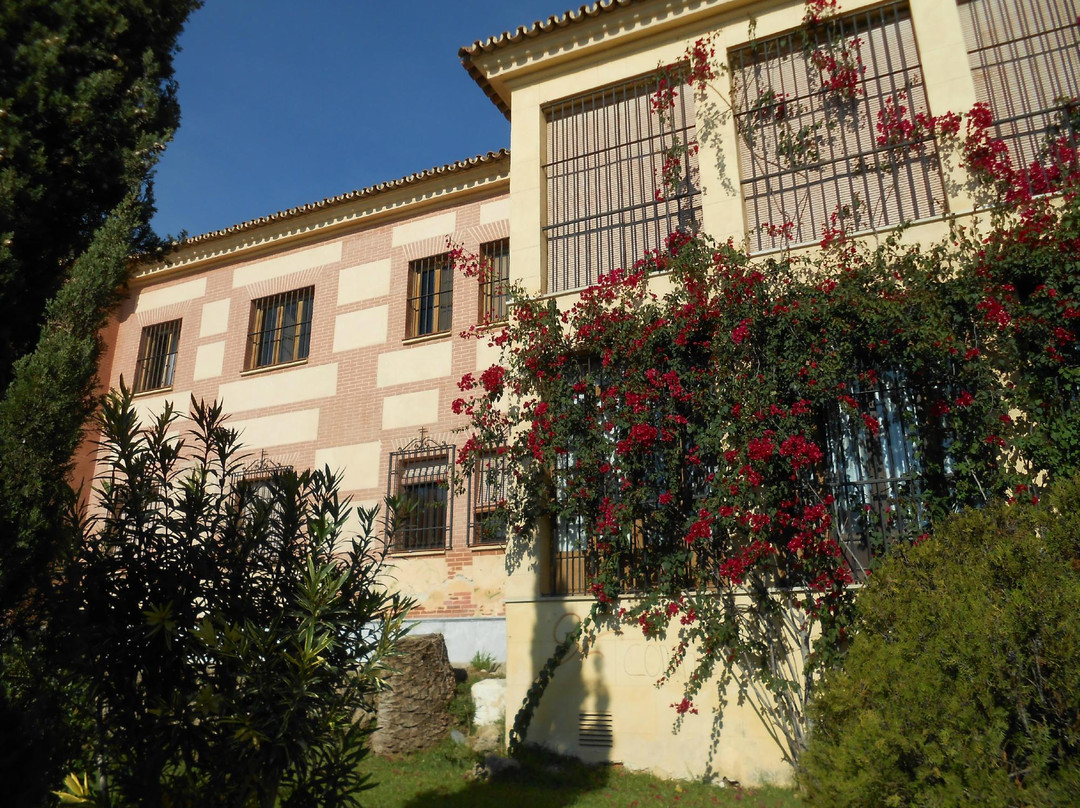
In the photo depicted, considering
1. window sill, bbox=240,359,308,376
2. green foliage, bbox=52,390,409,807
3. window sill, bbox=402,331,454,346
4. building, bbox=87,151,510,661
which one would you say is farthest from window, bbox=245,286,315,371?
green foliage, bbox=52,390,409,807

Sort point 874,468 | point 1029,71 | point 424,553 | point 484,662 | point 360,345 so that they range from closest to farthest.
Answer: point 874,468 < point 1029,71 < point 484,662 < point 424,553 < point 360,345

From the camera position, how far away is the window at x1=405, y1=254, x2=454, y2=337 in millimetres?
13711

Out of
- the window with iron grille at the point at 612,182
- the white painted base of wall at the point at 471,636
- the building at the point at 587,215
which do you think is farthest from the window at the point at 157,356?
the window with iron grille at the point at 612,182

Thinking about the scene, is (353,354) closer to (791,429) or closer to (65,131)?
(65,131)

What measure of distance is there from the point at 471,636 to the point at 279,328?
6971 mm

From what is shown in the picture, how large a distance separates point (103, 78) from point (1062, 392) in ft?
25.8

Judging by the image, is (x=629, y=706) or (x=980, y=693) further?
(x=629, y=706)

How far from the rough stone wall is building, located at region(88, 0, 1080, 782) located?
0.98 meters

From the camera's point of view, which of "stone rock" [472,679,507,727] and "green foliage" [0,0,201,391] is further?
"stone rock" [472,679,507,727]

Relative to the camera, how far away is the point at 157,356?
16.2 m

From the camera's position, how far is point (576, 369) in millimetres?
A: 9117

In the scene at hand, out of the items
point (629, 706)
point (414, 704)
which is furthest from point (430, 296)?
point (629, 706)

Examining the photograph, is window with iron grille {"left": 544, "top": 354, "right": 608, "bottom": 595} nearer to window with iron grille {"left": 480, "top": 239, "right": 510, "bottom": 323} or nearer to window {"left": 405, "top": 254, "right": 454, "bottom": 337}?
window with iron grille {"left": 480, "top": 239, "right": 510, "bottom": 323}

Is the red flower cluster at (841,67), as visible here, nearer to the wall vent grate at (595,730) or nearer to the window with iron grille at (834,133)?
the window with iron grille at (834,133)
